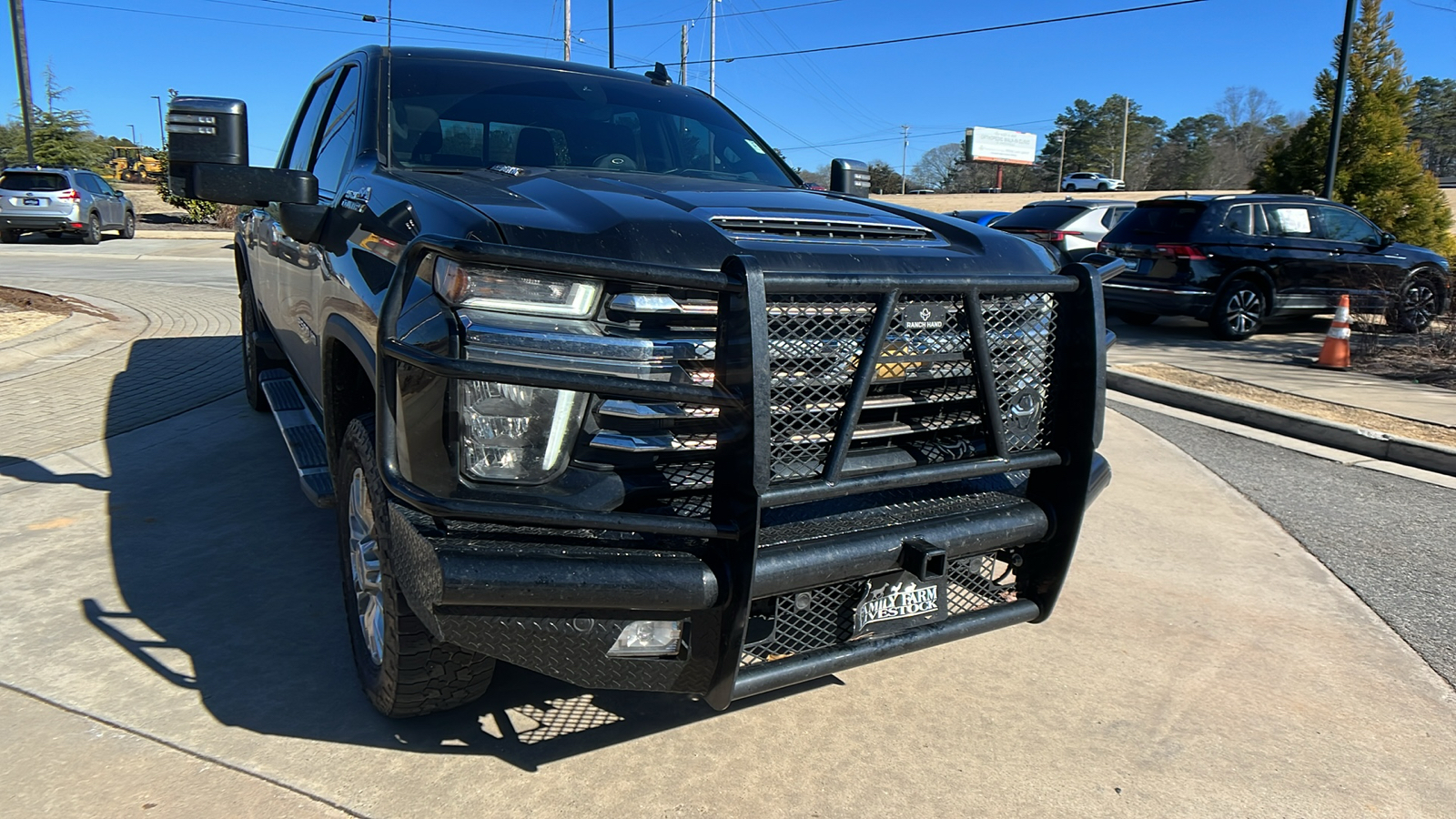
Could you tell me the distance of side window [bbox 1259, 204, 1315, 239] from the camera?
11844 mm

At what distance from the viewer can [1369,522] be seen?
206 inches

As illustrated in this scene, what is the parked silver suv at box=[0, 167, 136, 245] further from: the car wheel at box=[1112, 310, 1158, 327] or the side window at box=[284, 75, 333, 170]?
the car wheel at box=[1112, 310, 1158, 327]

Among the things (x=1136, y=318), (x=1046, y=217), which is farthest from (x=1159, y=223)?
(x=1046, y=217)

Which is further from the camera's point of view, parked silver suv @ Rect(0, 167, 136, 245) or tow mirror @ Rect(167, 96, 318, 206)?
parked silver suv @ Rect(0, 167, 136, 245)

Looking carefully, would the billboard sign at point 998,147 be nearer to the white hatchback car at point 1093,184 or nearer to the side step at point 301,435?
the white hatchback car at point 1093,184

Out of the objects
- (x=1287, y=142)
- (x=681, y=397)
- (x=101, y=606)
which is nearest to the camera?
(x=681, y=397)

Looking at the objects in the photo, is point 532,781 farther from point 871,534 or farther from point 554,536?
point 871,534

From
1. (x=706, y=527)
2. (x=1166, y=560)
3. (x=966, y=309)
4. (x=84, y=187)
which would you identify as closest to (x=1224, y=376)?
(x=1166, y=560)

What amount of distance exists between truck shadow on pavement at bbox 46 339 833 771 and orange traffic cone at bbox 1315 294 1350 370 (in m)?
8.78

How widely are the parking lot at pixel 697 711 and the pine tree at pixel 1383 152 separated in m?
13.9

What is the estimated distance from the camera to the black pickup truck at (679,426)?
2.22m

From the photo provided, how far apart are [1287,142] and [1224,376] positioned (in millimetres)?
11154

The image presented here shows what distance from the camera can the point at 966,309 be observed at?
103 inches

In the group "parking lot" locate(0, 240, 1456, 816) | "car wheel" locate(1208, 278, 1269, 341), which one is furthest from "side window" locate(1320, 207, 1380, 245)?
"parking lot" locate(0, 240, 1456, 816)
